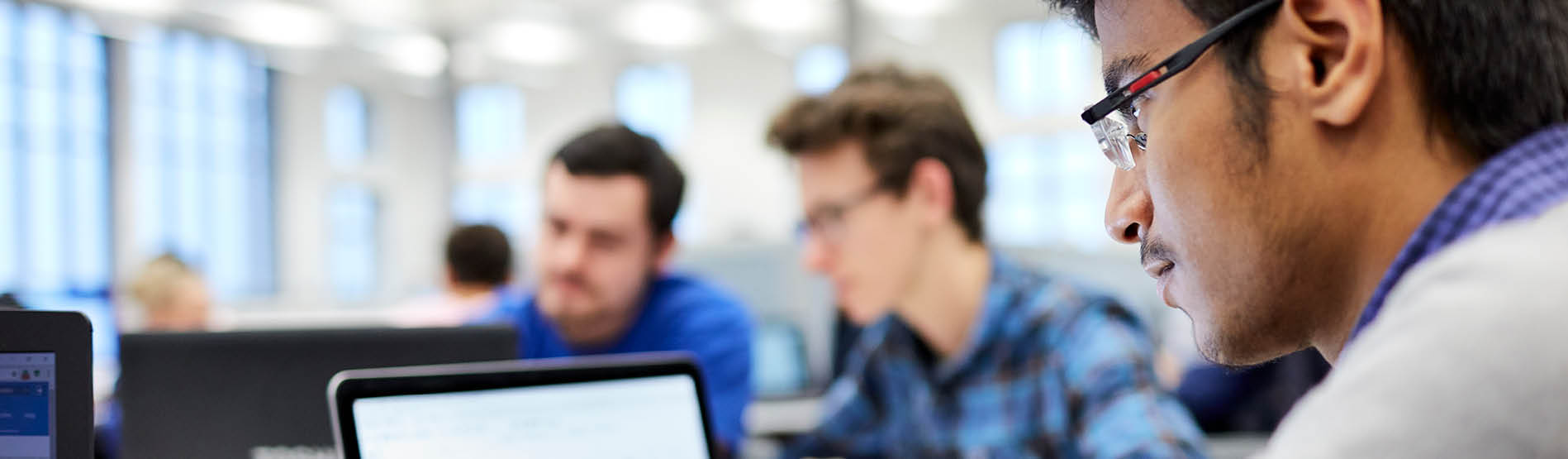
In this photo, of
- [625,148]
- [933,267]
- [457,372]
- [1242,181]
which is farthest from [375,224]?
[1242,181]

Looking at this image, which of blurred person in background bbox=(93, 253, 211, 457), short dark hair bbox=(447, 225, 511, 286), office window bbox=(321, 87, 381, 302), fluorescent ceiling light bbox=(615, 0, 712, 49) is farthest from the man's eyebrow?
office window bbox=(321, 87, 381, 302)

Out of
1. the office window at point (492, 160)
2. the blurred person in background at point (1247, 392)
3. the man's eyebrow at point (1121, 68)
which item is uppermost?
the office window at point (492, 160)

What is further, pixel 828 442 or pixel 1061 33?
pixel 828 442

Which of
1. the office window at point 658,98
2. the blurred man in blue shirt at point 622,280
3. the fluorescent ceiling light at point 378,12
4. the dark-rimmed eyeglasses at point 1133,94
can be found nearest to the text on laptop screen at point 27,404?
the dark-rimmed eyeglasses at point 1133,94

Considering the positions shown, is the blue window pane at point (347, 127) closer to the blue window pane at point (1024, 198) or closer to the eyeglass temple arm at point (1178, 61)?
the blue window pane at point (1024, 198)

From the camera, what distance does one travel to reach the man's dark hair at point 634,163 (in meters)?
2.00

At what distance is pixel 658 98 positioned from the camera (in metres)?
5.20

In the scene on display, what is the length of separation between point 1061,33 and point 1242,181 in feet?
1.37

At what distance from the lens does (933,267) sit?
186 cm

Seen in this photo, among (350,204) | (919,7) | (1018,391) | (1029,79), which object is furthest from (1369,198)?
(350,204)

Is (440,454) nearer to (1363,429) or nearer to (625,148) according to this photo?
(1363,429)

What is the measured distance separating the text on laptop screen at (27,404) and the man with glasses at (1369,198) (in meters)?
0.83

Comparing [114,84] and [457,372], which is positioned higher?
[114,84]

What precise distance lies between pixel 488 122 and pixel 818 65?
A: 2.07 metres
